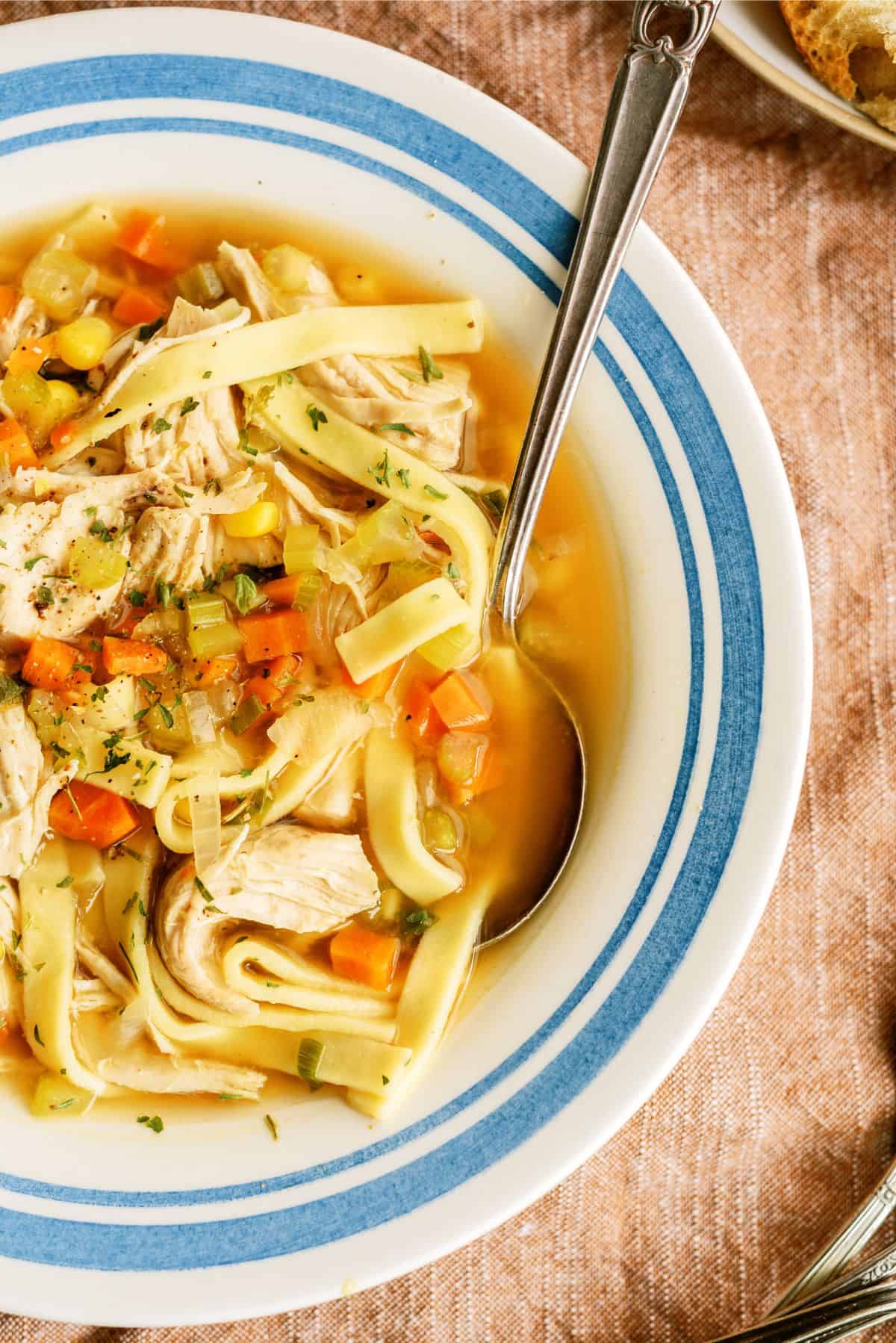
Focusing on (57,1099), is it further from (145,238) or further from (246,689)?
(145,238)

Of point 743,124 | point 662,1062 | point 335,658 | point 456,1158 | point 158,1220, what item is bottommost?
point 158,1220

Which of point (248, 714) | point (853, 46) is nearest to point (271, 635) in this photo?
point (248, 714)

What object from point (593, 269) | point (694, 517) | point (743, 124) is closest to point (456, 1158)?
point (694, 517)

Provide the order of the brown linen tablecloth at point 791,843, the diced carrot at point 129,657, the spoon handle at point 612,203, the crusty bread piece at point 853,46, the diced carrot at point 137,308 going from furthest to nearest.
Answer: the brown linen tablecloth at point 791,843, the diced carrot at point 137,308, the crusty bread piece at point 853,46, the diced carrot at point 129,657, the spoon handle at point 612,203

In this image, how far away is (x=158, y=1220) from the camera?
2979 millimetres

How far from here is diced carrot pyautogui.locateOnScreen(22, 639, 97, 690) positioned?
3.14 m

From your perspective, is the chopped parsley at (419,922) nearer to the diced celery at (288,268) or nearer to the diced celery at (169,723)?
the diced celery at (169,723)

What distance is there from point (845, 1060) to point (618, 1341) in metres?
1.13

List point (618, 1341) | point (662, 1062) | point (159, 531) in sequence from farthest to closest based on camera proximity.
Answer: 1. point (618, 1341)
2. point (159, 531)
3. point (662, 1062)

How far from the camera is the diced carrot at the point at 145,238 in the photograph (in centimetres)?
336

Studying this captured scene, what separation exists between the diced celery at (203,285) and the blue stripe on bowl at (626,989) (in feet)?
3.98

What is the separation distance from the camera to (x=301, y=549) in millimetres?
3176

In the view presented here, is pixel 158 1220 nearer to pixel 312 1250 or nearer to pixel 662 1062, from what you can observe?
pixel 312 1250

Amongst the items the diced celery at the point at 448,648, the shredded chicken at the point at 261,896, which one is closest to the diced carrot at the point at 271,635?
the diced celery at the point at 448,648
